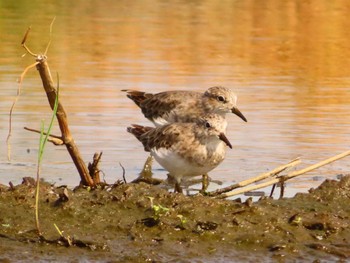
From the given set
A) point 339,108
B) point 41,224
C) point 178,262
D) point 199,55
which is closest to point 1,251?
point 41,224

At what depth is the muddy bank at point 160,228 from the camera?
6.95 meters

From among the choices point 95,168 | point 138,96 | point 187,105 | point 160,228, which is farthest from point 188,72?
point 160,228

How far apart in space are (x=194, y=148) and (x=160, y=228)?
1615 mm

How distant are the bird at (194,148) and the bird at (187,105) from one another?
4.89 ft

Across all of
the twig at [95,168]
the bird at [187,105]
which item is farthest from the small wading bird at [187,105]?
the twig at [95,168]

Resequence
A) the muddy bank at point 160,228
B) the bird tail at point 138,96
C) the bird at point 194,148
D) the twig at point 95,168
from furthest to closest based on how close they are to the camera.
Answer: the bird tail at point 138,96
the bird at point 194,148
the twig at point 95,168
the muddy bank at point 160,228

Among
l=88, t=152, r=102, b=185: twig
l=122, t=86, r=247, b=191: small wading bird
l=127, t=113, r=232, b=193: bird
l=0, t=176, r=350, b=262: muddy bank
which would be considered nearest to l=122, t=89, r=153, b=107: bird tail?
l=122, t=86, r=247, b=191: small wading bird

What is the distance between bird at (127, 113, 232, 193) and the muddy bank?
1.04 metres

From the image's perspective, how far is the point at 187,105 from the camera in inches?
435

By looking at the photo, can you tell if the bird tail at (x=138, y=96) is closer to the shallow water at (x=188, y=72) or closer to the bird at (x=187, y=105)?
the bird at (x=187, y=105)

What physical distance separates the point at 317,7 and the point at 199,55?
928 centimetres

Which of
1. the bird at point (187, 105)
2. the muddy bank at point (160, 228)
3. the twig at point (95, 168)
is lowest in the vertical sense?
the muddy bank at point (160, 228)

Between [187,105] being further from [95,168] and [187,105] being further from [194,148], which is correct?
[95,168]

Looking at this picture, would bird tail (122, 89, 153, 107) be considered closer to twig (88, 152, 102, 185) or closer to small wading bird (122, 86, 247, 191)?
small wading bird (122, 86, 247, 191)
